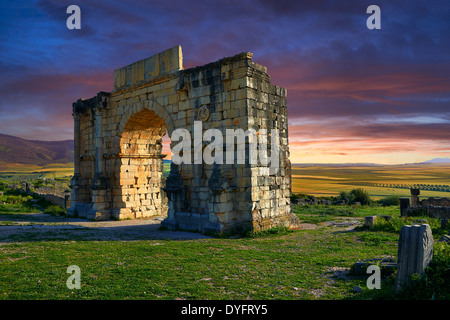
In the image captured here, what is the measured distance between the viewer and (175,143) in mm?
12594

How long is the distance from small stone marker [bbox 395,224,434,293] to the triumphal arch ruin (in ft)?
20.5

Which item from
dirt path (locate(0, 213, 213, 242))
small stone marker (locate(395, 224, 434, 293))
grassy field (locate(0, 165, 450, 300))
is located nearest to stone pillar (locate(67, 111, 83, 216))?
dirt path (locate(0, 213, 213, 242))

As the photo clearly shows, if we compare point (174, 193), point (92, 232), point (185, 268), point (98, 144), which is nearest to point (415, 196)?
point (174, 193)

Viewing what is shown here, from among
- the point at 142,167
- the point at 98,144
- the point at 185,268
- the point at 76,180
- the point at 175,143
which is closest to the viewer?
the point at 185,268

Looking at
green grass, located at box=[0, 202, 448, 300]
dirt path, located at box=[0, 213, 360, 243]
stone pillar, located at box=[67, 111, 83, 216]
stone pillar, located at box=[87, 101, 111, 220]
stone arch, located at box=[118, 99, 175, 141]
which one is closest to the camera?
green grass, located at box=[0, 202, 448, 300]

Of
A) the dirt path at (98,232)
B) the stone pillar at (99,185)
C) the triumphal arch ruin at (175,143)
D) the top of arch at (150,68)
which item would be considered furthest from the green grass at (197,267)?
the top of arch at (150,68)

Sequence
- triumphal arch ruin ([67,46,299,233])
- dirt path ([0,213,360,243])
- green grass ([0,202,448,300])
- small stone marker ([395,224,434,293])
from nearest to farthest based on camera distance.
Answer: small stone marker ([395,224,434,293]), green grass ([0,202,448,300]), dirt path ([0,213,360,243]), triumphal arch ruin ([67,46,299,233])

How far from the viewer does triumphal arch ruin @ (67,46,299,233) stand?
1093 centimetres

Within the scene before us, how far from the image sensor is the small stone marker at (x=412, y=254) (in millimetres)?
4680

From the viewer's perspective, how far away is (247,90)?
35.3ft

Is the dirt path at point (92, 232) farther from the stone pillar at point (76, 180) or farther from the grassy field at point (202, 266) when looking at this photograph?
the stone pillar at point (76, 180)

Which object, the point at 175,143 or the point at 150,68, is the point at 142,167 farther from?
the point at 150,68

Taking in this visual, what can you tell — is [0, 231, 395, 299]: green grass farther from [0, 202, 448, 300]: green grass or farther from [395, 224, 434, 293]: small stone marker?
[395, 224, 434, 293]: small stone marker

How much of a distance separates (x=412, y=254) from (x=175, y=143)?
30.9 feet
